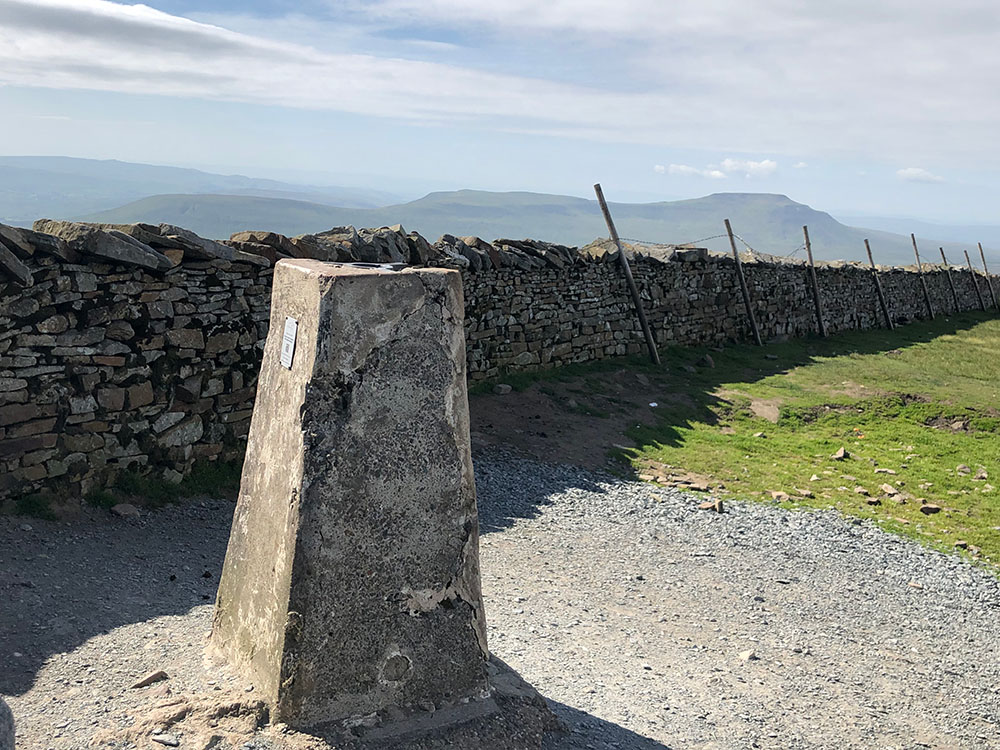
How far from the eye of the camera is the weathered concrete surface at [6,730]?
11.0 ft

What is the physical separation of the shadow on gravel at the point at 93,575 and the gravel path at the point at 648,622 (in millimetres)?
22

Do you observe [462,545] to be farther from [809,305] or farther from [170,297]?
[809,305]

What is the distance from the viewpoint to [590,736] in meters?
5.27

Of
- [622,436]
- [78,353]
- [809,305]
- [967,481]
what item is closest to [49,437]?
[78,353]

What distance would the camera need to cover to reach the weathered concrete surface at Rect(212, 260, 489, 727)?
4492 mm

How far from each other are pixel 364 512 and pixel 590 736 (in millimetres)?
2143

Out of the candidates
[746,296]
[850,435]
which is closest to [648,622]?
[850,435]

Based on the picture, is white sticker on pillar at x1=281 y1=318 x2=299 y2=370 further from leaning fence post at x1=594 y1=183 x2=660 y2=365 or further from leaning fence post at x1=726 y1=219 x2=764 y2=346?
leaning fence post at x1=726 y1=219 x2=764 y2=346

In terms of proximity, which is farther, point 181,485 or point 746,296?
point 746,296

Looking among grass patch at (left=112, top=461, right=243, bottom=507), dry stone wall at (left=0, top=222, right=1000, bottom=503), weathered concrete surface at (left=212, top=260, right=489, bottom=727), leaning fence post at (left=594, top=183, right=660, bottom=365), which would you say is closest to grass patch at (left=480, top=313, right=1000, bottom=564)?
leaning fence post at (left=594, top=183, right=660, bottom=365)

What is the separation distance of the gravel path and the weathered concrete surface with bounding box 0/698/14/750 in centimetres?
112

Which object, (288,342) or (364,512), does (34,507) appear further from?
(364,512)

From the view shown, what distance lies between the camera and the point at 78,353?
8562mm

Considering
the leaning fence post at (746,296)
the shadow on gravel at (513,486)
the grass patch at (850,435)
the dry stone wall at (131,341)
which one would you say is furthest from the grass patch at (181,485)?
the leaning fence post at (746,296)
